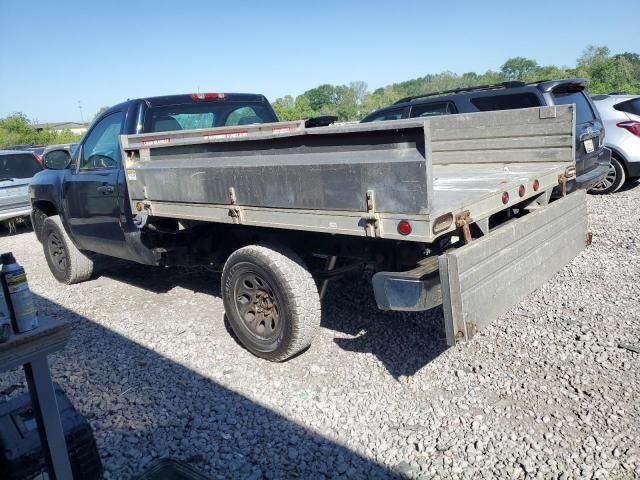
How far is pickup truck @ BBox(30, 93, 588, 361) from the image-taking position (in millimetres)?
2830

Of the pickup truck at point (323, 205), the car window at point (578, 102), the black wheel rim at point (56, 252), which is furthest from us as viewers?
the car window at point (578, 102)

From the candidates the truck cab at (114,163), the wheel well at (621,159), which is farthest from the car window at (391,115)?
the wheel well at (621,159)

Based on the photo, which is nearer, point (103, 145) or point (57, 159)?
point (103, 145)

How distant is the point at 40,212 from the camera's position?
669 cm

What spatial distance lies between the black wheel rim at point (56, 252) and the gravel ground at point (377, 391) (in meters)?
1.43

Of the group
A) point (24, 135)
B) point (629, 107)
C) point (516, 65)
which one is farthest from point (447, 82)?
point (629, 107)

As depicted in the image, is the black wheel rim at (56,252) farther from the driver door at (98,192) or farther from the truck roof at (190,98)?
the truck roof at (190,98)

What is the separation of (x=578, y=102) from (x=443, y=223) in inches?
232

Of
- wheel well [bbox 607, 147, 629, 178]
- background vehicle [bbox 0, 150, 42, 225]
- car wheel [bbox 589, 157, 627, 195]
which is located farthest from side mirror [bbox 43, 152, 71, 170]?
wheel well [bbox 607, 147, 629, 178]

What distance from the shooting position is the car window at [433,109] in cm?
784

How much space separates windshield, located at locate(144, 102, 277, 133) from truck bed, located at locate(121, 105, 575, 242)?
515 millimetres

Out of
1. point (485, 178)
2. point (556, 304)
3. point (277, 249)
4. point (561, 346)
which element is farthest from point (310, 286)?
point (556, 304)

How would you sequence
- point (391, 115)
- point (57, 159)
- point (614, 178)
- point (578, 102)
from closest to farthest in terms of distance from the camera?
point (57, 159) < point (578, 102) < point (391, 115) < point (614, 178)

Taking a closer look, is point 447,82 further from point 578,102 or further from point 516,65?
point 578,102
